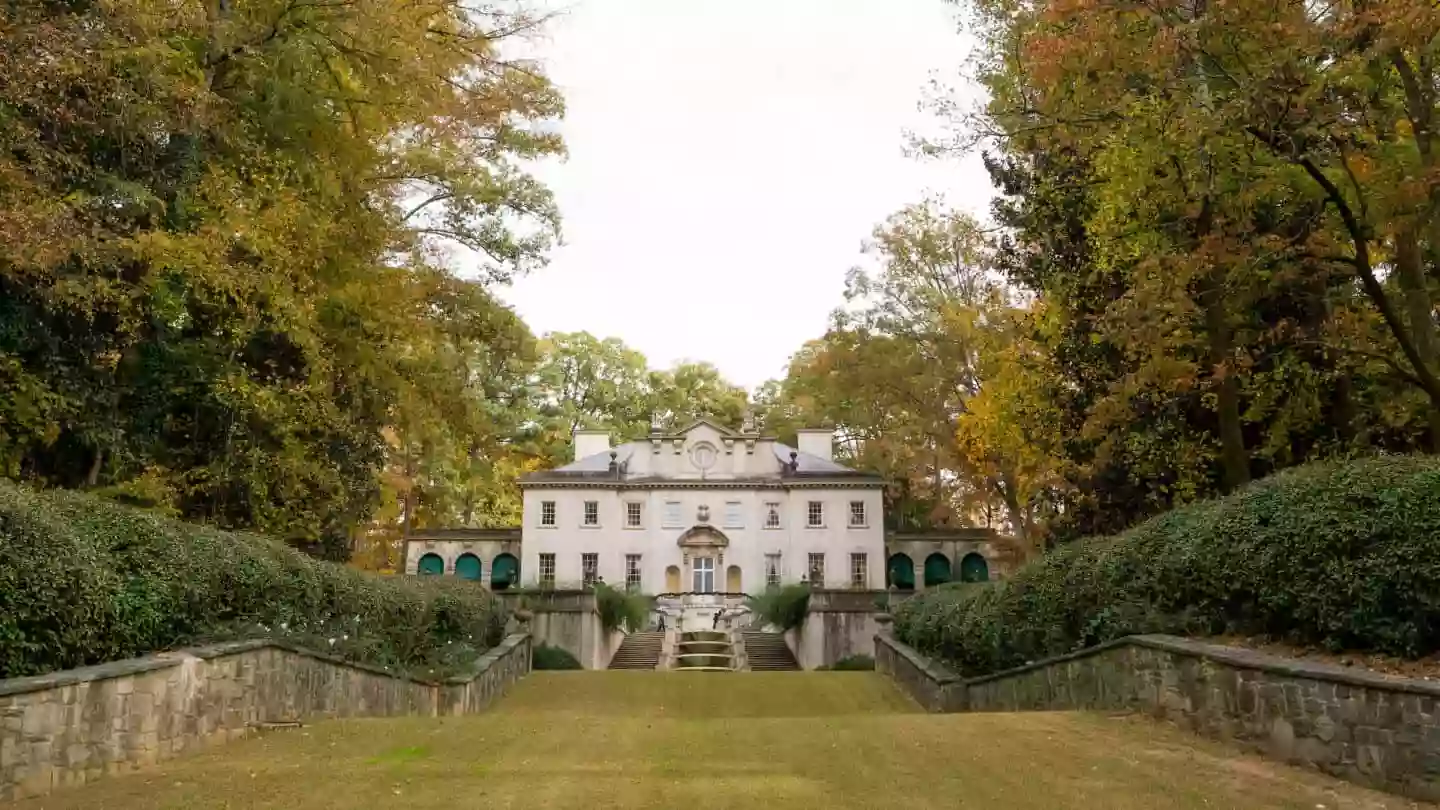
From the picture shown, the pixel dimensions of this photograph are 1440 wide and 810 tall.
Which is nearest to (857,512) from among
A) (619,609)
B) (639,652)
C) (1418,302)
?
(639,652)

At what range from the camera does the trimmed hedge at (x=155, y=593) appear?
6.87 metres

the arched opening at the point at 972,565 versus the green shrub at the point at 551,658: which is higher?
the arched opening at the point at 972,565

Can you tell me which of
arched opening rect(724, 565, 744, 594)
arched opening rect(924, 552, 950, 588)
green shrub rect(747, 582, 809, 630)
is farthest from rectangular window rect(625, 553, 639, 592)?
arched opening rect(924, 552, 950, 588)

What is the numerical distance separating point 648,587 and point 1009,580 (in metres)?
34.4

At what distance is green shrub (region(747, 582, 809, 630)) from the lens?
3141 cm

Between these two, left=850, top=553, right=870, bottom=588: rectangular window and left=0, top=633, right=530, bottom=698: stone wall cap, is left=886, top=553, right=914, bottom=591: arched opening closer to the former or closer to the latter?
left=850, top=553, right=870, bottom=588: rectangular window

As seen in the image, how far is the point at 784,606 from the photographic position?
32.7 meters

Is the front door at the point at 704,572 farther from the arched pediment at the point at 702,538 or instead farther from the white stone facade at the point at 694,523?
the arched pediment at the point at 702,538

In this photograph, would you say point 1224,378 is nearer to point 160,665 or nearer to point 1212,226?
point 1212,226

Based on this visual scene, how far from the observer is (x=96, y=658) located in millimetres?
7645

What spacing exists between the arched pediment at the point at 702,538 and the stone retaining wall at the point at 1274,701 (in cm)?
3565

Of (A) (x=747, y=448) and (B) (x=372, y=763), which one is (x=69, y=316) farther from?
(A) (x=747, y=448)

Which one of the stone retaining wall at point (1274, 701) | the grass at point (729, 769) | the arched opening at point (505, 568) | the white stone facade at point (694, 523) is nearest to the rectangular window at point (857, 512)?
the white stone facade at point (694, 523)

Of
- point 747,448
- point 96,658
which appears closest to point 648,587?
point 747,448
